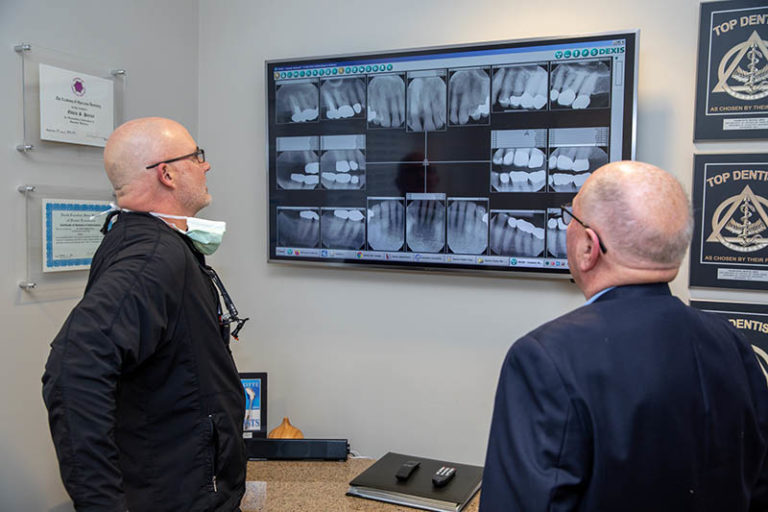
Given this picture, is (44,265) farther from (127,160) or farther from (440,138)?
(440,138)

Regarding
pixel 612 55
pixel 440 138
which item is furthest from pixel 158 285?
pixel 612 55

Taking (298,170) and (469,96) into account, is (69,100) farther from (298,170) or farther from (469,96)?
(469,96)

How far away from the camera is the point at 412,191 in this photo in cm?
224

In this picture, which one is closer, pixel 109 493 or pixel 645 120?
pixel 109 493

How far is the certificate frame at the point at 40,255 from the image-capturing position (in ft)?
6.33

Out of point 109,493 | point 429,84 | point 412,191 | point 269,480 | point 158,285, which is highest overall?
point 429,84

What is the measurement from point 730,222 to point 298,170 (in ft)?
4.92

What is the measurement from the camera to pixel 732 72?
6.12ft

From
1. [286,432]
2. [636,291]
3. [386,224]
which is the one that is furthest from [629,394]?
[286,432]

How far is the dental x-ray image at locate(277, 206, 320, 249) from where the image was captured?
2400mm

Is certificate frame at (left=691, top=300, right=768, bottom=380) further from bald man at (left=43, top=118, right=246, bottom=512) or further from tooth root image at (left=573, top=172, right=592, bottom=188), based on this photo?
bald man at (left=43, top=118, right=246, bottom=512)

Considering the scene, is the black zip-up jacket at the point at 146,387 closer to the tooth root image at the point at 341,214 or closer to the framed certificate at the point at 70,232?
the framed certificate at the point at 70,232

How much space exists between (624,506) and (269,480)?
1343mm

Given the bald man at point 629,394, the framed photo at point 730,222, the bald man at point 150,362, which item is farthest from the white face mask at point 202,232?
the framed photo at point 730,222
